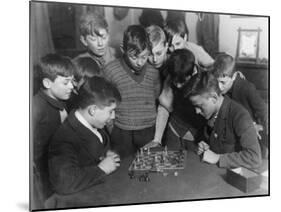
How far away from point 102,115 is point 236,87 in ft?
2.96

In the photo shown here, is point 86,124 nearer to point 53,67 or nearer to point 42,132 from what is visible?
point 42,132

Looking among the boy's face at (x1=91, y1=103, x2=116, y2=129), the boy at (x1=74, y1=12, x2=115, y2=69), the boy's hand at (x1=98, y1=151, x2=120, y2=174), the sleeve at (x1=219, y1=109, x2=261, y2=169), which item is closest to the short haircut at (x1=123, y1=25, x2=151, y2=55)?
the boy at (x1=74, y1=12, x2=115, y2=69)

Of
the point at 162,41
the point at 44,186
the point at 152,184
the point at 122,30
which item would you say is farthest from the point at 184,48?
the point at 44,186

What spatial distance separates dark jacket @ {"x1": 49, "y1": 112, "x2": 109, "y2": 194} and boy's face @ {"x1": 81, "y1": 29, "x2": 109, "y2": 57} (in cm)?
40

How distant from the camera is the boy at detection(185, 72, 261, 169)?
307 centimetres

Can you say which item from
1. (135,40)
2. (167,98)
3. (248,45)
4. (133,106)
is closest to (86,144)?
(133,106)

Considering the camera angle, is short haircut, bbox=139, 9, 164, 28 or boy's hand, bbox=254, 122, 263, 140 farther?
boy's hand, bbox=254, 122, 263, 140

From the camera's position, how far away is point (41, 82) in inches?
109

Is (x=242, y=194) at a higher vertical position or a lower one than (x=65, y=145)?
lower

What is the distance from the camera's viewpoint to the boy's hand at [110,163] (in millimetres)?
2893

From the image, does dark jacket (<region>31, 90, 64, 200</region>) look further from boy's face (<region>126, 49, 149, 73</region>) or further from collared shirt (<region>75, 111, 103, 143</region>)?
boy's face (<region>126, 49, 149, 73</region>)

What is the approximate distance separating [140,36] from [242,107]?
2.68 feet

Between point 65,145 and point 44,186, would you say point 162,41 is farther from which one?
point 44,186

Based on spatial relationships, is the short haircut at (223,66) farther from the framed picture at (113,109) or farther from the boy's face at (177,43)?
the boy's face at (177,43)
